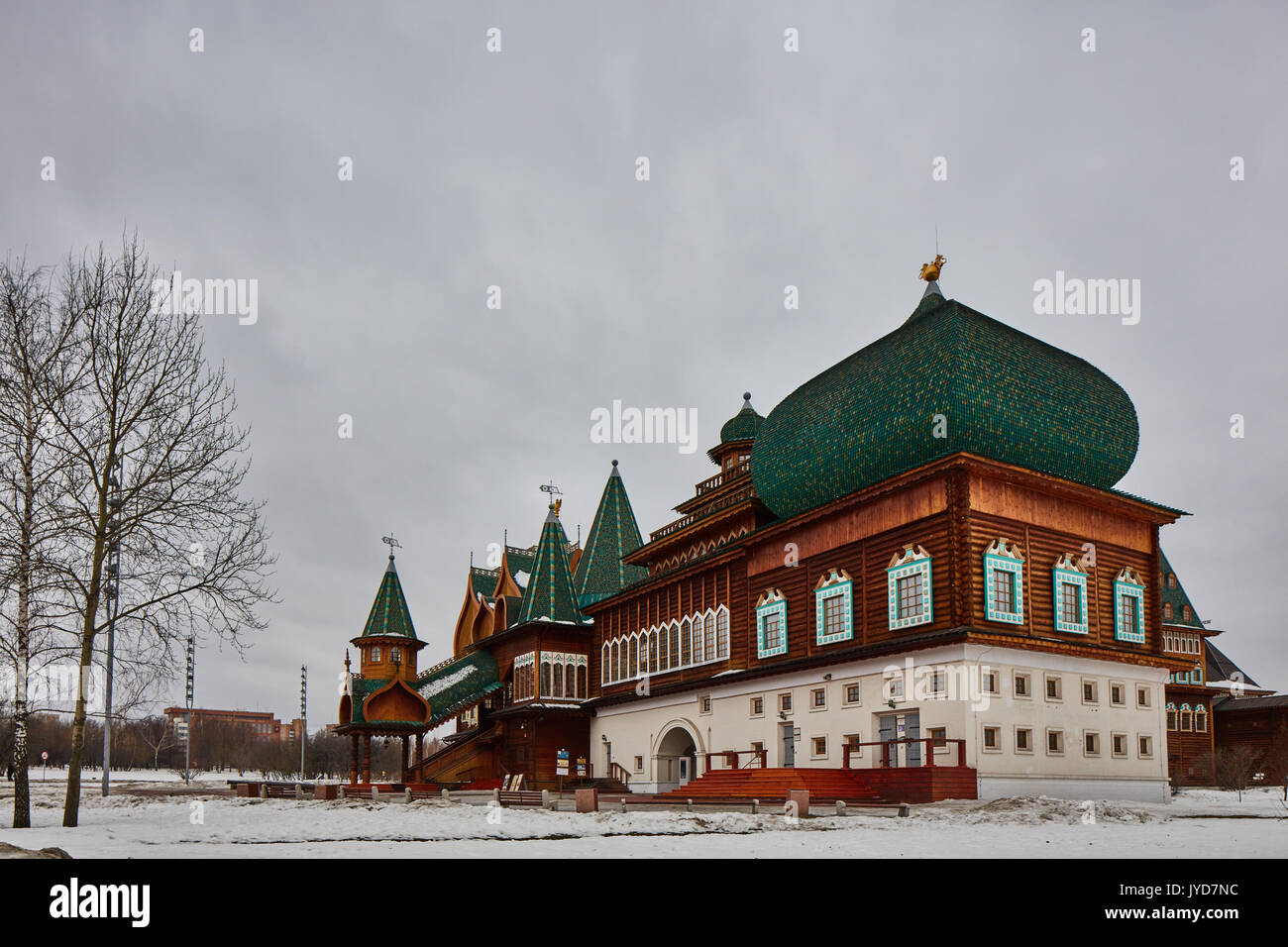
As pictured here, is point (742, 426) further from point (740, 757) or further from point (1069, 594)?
point (1069, 594)

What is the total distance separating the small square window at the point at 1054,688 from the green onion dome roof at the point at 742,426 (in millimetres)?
21706

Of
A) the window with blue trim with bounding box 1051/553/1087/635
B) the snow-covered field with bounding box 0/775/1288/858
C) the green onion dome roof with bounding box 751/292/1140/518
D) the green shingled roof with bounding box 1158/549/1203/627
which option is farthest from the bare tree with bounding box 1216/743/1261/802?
the snow-covered field with bounding box 0/775/1288/858

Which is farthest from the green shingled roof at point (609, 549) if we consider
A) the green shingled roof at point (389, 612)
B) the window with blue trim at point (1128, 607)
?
the window with blue trim at point (1128, 607)

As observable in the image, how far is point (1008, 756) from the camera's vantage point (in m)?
25.8

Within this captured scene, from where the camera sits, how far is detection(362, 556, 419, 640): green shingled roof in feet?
161

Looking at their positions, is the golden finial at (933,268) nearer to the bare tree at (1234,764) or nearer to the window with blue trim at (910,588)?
the window with blue trim at (910,588)

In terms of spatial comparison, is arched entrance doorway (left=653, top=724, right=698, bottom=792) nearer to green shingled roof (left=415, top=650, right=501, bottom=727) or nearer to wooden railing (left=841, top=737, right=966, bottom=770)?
green shingled roof (left=415, top=650, right=501, bottom=727)

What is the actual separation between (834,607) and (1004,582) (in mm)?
5697

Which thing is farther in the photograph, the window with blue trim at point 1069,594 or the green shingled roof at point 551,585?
the green shingled roof at point 551,585

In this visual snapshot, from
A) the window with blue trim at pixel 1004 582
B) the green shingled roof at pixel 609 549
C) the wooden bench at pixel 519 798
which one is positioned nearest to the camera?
the window with blue trim at pixel 1004 582

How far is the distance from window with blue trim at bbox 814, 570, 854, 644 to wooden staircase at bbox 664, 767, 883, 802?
4.99 m

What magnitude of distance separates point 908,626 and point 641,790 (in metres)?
18.3

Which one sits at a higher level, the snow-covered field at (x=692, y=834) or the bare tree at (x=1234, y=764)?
the snow-covered field at (x=692, y=834)

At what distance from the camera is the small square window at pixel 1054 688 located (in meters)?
27.3
